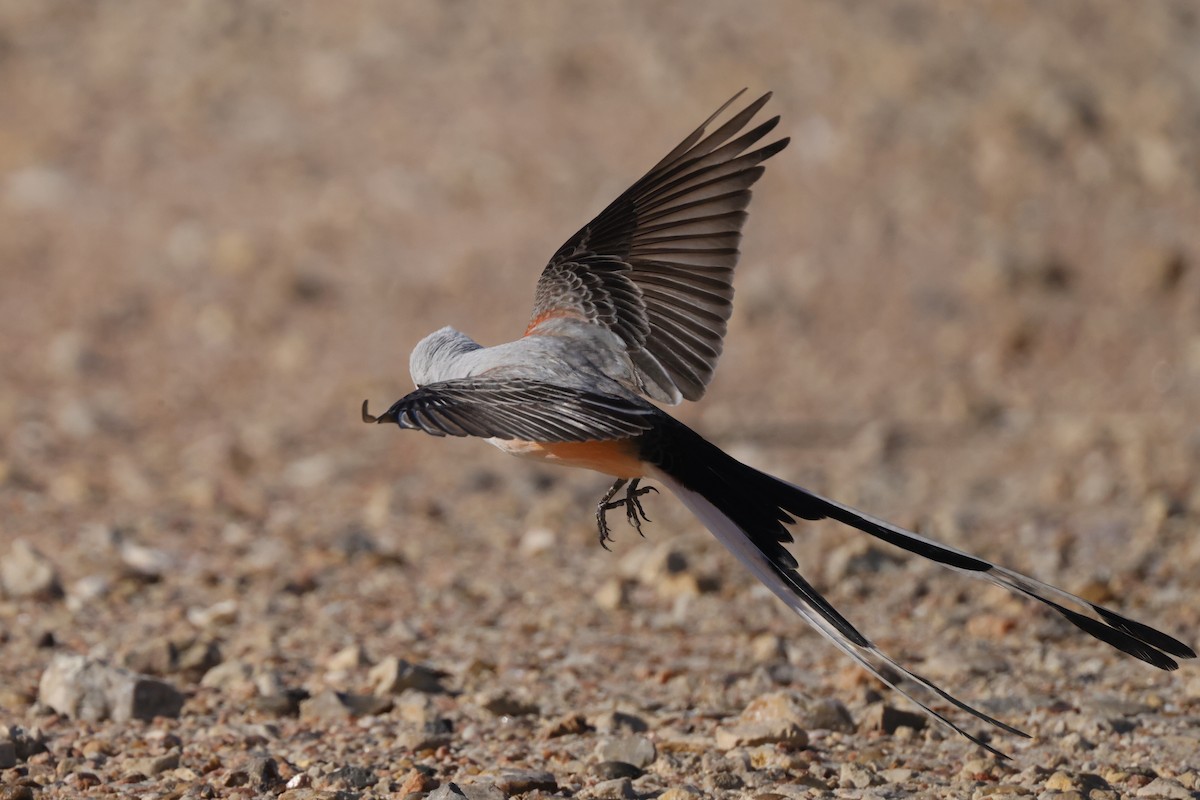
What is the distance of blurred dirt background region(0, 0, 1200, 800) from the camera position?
4488mm

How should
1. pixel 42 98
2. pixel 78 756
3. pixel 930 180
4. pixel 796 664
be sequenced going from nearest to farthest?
pixel 78 756
pixel 796 664
pixel 930 180
pixel 42 98

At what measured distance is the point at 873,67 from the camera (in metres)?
11.1

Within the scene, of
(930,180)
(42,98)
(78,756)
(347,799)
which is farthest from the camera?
(42,98)

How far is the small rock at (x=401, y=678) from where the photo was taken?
4.75 meters

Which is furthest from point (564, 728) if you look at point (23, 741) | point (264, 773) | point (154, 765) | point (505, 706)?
point (23, 741)

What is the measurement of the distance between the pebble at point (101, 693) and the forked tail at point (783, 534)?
1.66 metres

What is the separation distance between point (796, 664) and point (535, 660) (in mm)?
830

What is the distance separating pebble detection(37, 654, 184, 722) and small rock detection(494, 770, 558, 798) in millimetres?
1215

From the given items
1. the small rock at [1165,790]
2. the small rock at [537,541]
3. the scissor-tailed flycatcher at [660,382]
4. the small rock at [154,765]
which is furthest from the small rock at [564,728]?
the small rock at [537,541]

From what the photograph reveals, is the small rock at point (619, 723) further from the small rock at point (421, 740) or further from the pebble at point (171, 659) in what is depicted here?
the pebble at point (171, 659)

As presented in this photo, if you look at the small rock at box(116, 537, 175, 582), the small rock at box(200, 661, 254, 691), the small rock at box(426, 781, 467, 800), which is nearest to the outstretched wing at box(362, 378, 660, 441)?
the small rock at box(426, 781, 467, 800)

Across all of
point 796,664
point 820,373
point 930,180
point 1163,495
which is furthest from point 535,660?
point 930,180

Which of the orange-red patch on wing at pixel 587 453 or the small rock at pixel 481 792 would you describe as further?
the orange-red patch on wing at pixel 587 453

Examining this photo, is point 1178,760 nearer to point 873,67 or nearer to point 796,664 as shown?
point 796,664
